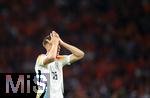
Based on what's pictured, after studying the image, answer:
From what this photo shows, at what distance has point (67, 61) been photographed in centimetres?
970

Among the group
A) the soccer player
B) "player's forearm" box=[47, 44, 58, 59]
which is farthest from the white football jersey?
"player's forearm" box=[47, 44, 58, 59]

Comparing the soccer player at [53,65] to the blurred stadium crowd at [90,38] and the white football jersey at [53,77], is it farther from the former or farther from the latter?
the blurred stadium crowd at [90,38]

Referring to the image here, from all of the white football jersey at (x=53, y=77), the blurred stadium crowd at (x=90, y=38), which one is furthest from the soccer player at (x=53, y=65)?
the blurred stadium crowd at (x=90, y=38)

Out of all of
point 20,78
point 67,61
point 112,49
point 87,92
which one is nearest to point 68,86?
point 87,92

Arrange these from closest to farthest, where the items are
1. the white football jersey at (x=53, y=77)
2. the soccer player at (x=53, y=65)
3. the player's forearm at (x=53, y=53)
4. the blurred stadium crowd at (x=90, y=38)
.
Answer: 1. the player's forearm at (x=53, y=53)
2. the soccer player at (x=53, y=65)
3. the white football jersey at (x=53, y=77)
4. the blurred stadium crowd at (x=90, y=38)

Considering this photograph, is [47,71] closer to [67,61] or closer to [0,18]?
[67,61]

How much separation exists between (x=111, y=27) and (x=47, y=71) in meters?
8.79

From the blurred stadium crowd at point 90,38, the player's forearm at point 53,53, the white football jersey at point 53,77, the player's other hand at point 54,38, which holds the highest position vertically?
the blurred stadium crowd at point 90,38

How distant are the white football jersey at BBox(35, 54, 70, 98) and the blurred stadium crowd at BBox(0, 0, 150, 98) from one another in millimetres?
5320

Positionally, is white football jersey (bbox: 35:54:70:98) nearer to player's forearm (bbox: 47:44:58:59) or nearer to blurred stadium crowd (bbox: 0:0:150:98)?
player's forearm (bbox: 47:44:58:59)

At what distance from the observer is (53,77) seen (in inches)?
371

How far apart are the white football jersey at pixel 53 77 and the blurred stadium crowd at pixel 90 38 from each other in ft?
17.5

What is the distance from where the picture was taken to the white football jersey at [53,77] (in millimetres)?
9414

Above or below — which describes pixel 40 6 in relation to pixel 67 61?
above
